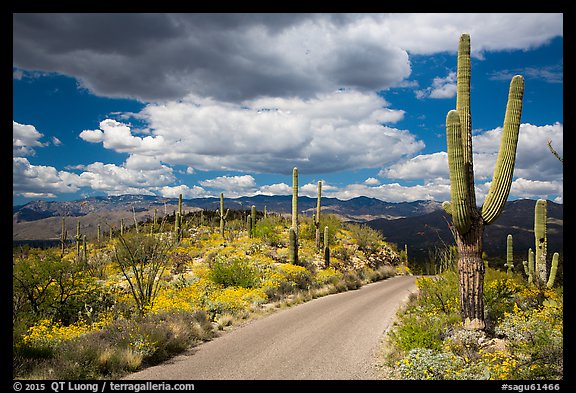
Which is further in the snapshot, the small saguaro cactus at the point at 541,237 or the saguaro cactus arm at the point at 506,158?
the small saguaro cactus at the point at 541,237

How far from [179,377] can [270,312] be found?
7319 mm

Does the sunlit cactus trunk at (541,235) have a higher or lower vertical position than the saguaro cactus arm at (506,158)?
lower

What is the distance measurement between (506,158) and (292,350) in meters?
7.20

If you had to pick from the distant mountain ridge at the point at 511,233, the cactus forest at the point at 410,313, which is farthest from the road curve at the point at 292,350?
the distant mountain ridge at the point at 511,233

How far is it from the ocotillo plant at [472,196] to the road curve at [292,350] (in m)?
2.85

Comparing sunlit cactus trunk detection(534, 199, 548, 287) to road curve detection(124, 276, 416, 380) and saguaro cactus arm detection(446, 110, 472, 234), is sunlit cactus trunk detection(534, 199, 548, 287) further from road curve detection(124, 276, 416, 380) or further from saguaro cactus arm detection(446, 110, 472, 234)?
saguaro cactus arm detection(446, 110, 472, 234)

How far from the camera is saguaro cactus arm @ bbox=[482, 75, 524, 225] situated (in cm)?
889

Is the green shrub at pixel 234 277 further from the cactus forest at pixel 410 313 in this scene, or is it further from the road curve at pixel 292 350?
the road curve at pixel 292 350

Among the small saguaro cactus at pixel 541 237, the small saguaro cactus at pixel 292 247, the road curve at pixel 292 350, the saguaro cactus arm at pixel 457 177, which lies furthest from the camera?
the small saguaro cactus at pixel 292 247

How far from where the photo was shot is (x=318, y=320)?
41.3 feet

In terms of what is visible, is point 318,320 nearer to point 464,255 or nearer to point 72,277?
point 464,255

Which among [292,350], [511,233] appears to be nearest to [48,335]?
[292,350]

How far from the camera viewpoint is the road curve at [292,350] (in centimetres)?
748
